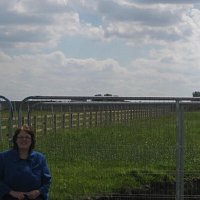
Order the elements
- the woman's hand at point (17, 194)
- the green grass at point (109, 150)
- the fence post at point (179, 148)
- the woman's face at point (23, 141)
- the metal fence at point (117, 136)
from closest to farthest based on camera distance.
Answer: the woman's hand at point (17, 194) < the woman's face at point (23, 141) < the fence post at point (179, 148) < the metal fence at point (117, 136) < the green grass at point (109, 150)

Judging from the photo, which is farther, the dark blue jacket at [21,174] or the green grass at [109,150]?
the green grass at [109,150]

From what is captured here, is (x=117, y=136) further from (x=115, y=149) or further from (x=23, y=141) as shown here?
(x=23, y=141)

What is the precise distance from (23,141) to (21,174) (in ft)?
1.30

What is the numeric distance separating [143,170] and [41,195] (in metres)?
4.07

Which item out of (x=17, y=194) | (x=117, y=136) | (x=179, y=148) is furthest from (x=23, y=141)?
(x=179, y=148)

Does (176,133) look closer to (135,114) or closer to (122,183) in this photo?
(135,114)

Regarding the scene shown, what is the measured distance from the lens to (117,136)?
387 inches

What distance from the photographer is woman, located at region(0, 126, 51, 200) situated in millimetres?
7254

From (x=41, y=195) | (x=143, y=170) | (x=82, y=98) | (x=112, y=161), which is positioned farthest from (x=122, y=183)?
(x=41, y=195)

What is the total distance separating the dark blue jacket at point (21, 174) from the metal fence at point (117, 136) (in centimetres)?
237

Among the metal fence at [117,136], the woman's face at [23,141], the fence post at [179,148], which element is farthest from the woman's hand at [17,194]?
the fence post at [179,148]

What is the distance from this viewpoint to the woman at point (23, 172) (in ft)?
23.8

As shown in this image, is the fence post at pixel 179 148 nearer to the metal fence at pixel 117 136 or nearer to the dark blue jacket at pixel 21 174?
the metal fence at pixel 117 136

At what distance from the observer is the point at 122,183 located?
11531 mm
